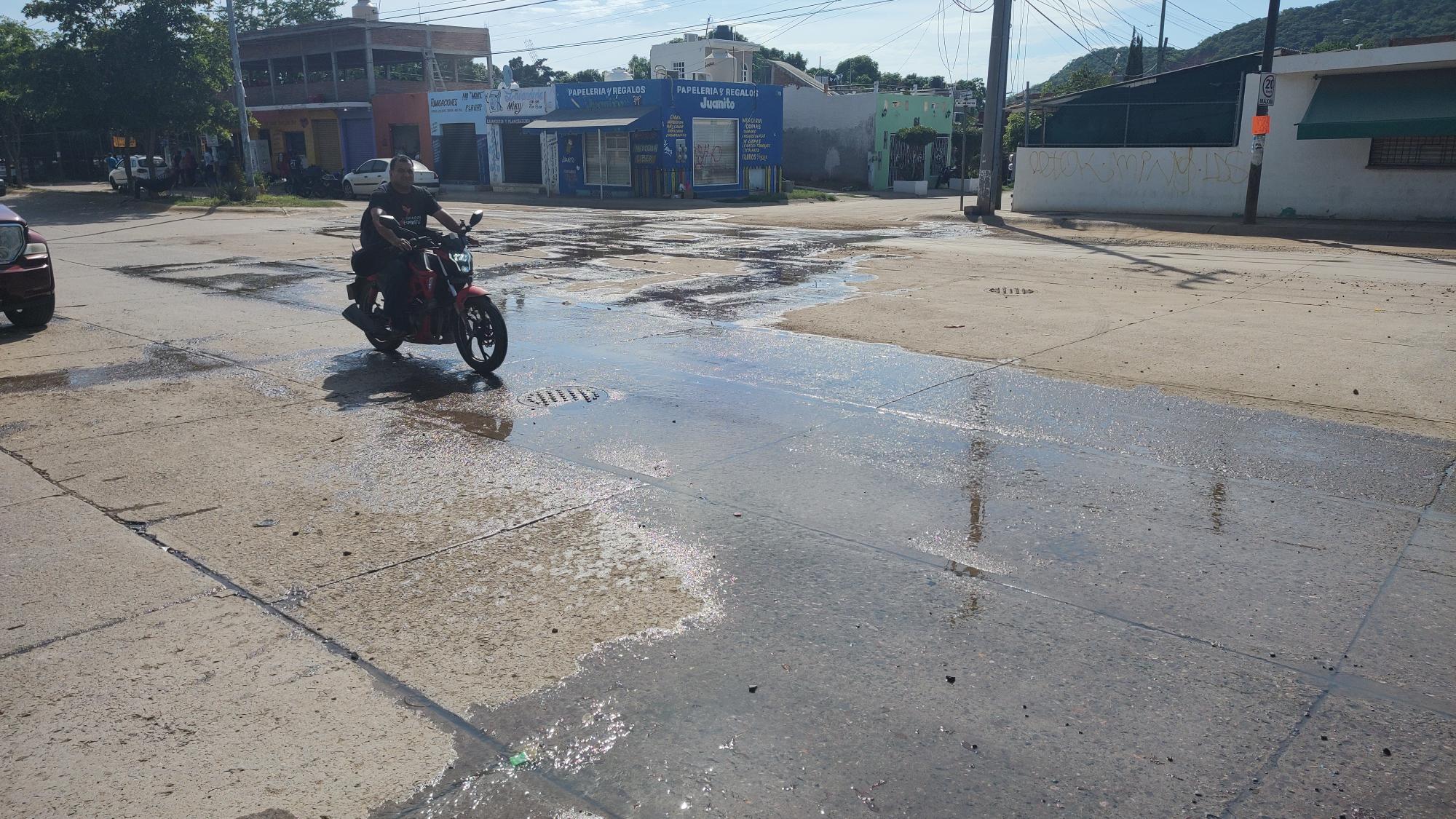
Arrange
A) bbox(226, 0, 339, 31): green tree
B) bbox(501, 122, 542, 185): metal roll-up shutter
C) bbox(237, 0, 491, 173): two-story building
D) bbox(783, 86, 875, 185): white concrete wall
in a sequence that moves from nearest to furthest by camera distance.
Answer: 1. bbox(501, 122, 542, 185): metal roll-up shutter
2. bbox(783, 86, 875, 185): white concrete wall
3. bbox(237, 0, 491, 173): two-story building
4. bbox(226, 0, 339, 31): green tree

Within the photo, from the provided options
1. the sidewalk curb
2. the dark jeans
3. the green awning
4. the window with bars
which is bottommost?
the sidewalk curb

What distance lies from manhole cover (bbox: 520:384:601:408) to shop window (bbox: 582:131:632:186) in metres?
33.1

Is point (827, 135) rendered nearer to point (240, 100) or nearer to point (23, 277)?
point (240, 100)

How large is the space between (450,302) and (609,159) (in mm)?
33233

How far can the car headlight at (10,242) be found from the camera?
11.1 metres

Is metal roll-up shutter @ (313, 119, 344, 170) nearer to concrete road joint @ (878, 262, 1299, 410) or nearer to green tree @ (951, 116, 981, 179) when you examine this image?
green tree @ (951, 116, 981, 179)

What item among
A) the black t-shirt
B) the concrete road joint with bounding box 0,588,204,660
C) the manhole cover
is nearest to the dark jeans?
the black t-shirt

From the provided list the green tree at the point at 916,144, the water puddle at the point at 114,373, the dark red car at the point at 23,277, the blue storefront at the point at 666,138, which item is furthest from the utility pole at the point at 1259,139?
the green tree at the point at 916,144

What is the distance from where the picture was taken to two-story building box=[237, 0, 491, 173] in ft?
171

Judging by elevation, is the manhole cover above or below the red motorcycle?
below

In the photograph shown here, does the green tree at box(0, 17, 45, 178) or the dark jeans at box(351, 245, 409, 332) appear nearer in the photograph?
the dark jeans at box(351, 245, 409, 332)

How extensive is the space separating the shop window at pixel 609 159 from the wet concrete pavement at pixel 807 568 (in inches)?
1259

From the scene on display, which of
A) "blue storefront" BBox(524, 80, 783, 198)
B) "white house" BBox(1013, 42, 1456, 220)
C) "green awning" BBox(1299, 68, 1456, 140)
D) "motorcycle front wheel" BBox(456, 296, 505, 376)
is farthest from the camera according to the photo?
"blue storefront" BBox(524, 80, 783, 198)

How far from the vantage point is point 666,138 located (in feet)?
127
